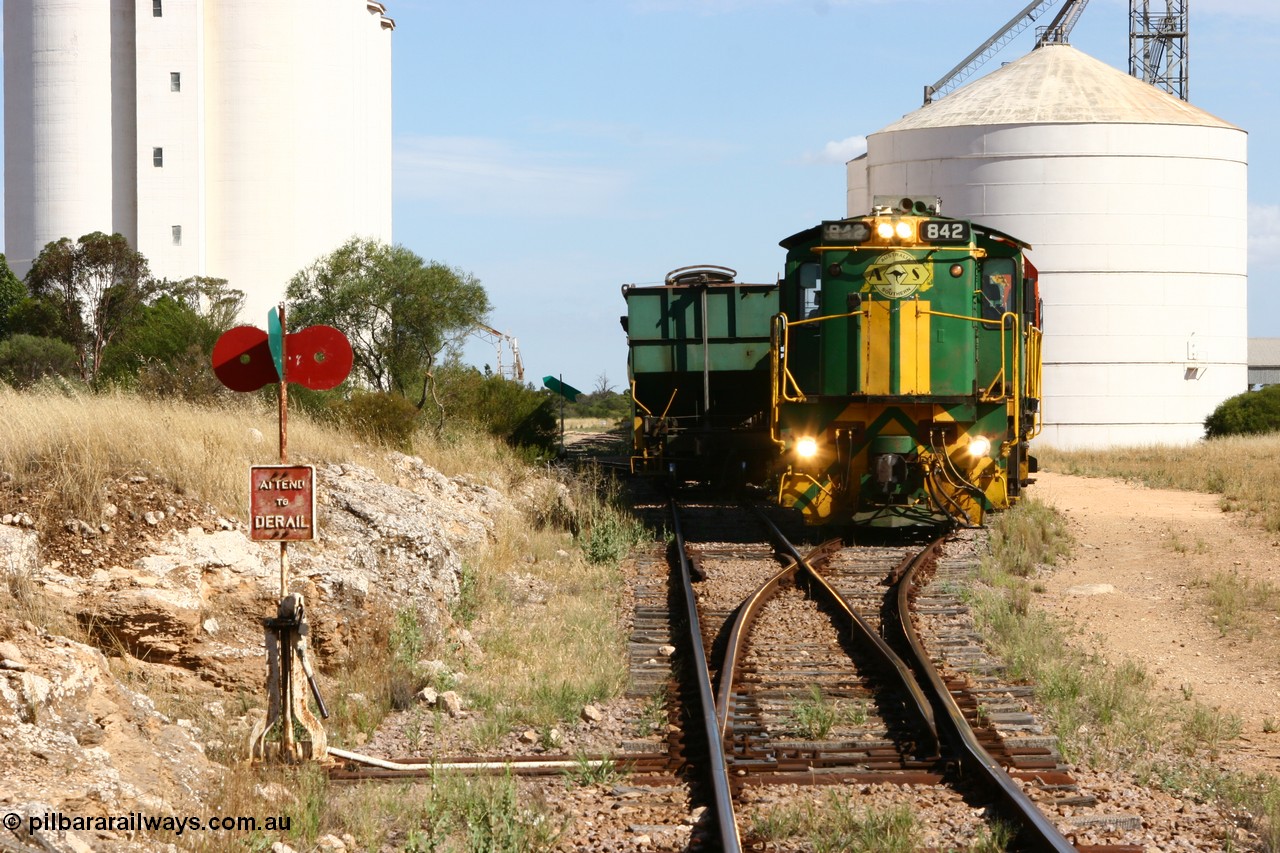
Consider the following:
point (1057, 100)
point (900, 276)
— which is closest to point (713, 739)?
point (900, 276)

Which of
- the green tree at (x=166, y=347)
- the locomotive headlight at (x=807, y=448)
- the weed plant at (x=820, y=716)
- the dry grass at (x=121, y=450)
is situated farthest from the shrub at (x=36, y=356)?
the weed plant at (x=820, y=716)

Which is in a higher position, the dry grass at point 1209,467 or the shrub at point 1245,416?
the shrub at point 1245,416

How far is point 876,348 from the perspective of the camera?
1534 centimetres

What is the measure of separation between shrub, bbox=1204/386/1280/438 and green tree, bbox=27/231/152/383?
119 feet

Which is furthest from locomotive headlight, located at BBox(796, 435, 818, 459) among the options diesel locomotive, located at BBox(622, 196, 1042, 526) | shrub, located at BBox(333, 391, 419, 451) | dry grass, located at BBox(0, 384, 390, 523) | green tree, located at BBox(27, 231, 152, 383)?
green tree, located at BBox(27, 231, 152, 383)

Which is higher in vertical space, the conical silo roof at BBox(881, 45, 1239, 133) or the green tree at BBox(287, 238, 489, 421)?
the conical silo roof at BBox(881, 45, 1239, 133)

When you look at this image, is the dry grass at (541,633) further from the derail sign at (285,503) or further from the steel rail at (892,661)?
the steel rail at (892,661)

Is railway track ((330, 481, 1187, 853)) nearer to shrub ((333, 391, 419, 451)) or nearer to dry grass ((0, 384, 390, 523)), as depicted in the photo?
dry grass ((0, 384, 390, 523))

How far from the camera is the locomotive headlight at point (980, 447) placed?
15.1m

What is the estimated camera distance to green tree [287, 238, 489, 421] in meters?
35.2

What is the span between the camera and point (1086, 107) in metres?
40.9

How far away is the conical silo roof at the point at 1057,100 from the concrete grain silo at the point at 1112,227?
0.08 m

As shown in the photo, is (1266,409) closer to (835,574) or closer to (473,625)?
(835,574)

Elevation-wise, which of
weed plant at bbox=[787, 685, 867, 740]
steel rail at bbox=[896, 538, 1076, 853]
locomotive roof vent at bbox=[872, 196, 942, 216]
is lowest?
weed plant at bbox=[787, 685, 867, 740]
